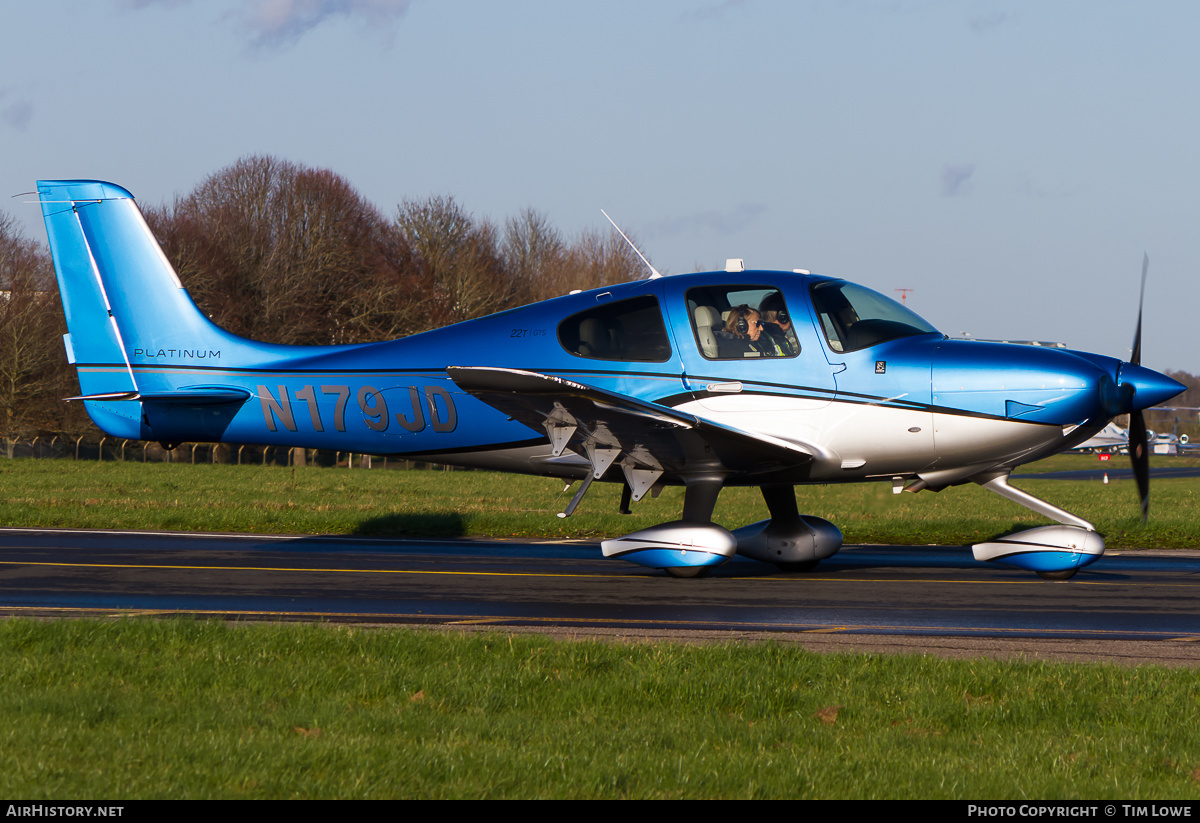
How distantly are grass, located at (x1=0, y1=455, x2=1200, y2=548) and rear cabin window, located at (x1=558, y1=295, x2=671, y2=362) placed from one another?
247 centimetres

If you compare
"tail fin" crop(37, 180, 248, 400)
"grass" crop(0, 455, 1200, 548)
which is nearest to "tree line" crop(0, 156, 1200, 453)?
"grass" crop(0, 455, 1200, 548)

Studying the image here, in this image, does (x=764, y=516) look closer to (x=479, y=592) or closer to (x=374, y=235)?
(x=479, y=592)

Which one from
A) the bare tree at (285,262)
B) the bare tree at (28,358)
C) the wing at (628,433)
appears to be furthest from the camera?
the bare tree at (285,262)

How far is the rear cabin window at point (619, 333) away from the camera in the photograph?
11258 millimetres

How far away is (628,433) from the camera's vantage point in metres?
10.8

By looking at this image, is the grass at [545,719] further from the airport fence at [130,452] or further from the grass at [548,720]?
the airport fence at [130,452]

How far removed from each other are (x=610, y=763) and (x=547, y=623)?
388cm

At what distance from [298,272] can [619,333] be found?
42623mm

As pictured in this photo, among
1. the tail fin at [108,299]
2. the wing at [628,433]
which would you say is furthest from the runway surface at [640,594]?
the tail fin at [108,299]

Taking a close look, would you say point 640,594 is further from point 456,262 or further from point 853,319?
point 456,262

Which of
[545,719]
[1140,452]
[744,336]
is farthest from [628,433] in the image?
[545,719]

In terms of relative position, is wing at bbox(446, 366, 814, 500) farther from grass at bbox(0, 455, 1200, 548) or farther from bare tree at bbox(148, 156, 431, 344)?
bare tree at bbox(148, 156, 431, 344)

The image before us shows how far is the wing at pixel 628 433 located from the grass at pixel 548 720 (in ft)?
10.6
